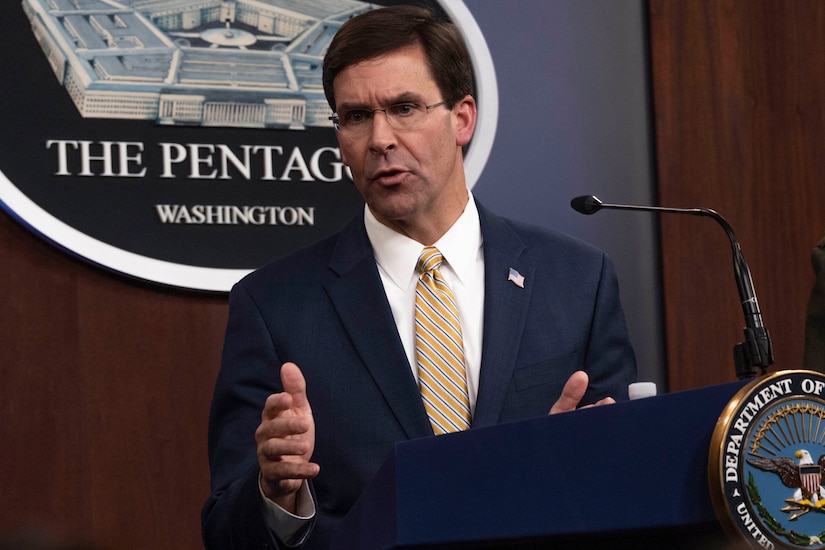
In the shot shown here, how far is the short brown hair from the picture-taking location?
2045 millimetres

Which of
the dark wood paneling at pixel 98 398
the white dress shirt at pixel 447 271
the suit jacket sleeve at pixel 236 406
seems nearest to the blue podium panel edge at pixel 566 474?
the suit jacket sleeve at pixel 236 406

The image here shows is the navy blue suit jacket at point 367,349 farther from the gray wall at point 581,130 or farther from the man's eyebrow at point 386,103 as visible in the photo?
the gray wall at point 581,130

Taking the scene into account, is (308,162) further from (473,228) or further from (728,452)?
(728,452)

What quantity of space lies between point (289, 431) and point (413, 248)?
29.6 inches

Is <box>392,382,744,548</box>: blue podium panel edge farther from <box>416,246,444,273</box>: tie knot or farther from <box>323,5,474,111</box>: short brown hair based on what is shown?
<box>323,5,474,111</box>: short brown hair

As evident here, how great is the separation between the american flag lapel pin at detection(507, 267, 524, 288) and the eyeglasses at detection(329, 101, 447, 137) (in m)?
0.31

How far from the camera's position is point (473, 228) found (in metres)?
2.11

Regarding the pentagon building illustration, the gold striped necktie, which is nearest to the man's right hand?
the gold striped necktie

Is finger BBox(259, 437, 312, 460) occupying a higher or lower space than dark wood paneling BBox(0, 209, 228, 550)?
higher

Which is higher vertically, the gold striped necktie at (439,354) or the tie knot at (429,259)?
the tie knot at (429,259)

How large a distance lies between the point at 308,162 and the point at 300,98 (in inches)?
6.3

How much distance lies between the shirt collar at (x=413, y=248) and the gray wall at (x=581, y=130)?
0.83 metres

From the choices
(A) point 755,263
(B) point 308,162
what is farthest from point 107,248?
(A) point 755,263

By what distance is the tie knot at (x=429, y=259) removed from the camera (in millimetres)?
2016
